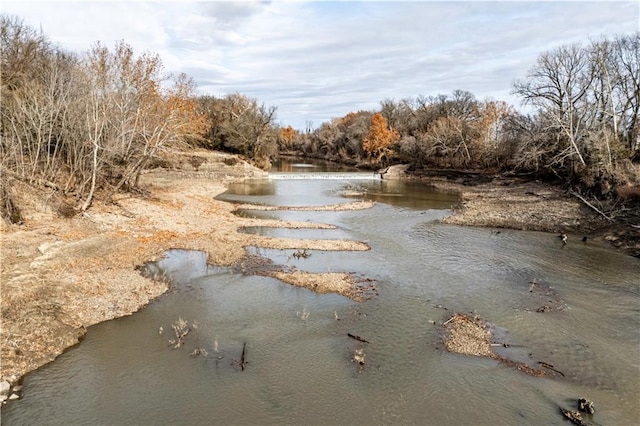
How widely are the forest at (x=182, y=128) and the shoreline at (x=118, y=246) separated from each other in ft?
7.96

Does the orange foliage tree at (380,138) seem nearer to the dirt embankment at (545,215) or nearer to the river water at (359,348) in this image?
the dirt embankment at (545,215)

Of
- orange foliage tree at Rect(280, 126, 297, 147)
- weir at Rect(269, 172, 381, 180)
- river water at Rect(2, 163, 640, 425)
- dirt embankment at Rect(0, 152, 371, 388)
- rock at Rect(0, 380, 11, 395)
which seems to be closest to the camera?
river water at Rect(2, 163, 640, 425)

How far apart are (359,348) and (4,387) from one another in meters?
9.18

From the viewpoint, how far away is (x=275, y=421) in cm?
940

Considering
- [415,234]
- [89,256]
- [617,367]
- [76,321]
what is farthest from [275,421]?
[415,234]

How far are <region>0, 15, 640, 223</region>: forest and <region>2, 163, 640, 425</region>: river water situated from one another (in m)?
11.7

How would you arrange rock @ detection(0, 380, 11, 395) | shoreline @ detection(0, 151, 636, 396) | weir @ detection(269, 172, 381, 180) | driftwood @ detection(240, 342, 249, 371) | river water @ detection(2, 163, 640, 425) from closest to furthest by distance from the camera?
river water @ detection(2, 163, 640, 425), rock @ detection(0, 380, 11, 395), driftwood @ detection(240, 342, 249, 371), shoreline @ detection(0, 151, 636, 396), weir @ detection(269, 172, 381, 180)

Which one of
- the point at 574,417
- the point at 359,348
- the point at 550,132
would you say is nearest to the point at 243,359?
the point at 359,348

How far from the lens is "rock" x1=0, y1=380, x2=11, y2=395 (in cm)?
988

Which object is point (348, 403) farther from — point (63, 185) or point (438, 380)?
point (63, 185)

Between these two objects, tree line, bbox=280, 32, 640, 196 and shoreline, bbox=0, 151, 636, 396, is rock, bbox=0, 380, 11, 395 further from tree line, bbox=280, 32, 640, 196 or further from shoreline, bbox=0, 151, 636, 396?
tree line, bbox=280, 32, 640, 196

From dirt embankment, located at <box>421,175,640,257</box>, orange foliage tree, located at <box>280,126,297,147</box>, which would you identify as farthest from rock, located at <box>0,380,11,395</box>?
orange foliage tree, located at <box>280,126,297,147</box>

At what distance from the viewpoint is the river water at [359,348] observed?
9734 mm

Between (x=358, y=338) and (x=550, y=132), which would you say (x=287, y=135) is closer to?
(x=550, y=132)
